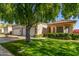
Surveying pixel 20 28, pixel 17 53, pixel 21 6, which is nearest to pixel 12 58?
pixel 17 53

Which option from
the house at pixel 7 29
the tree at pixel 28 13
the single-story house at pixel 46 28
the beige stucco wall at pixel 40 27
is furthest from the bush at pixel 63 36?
the house at pixel 7 29

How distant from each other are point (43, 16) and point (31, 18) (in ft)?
0.81

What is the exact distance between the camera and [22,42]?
5.84 meters

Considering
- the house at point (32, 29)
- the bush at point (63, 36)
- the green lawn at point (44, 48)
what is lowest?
the green lawn at point (44, 48)

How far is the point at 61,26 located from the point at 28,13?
0.72 metres

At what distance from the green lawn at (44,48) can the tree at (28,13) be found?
19 centimetres

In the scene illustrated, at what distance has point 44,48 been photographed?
226 inches

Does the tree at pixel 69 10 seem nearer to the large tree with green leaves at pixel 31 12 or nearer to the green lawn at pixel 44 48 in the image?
the large tree with green leaves at pixel 31 12

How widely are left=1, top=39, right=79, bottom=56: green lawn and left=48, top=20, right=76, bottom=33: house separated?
207 millimetres

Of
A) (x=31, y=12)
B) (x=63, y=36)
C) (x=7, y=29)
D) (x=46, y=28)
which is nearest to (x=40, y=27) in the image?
(x=46, y=28)

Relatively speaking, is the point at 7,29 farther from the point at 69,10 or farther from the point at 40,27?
the point at 69,10

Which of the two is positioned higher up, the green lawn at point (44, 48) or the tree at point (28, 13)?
the tree at point (28, 13)

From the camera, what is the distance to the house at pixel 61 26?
226 inches

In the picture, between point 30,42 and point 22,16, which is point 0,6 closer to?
point 22,16
